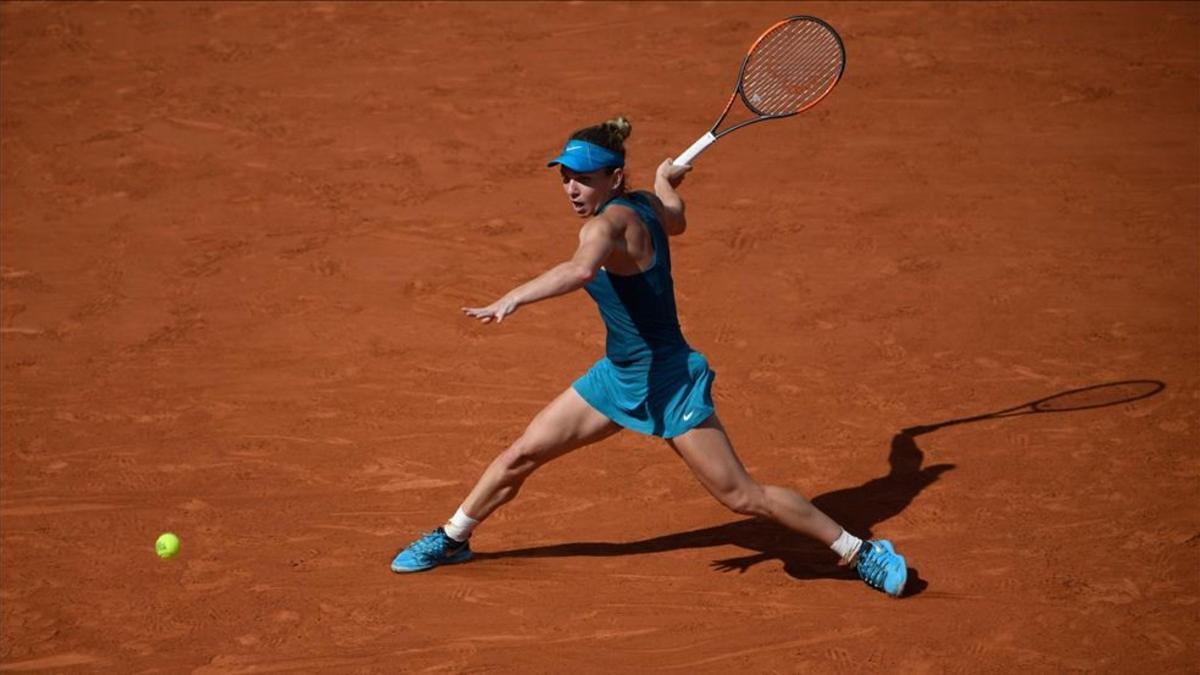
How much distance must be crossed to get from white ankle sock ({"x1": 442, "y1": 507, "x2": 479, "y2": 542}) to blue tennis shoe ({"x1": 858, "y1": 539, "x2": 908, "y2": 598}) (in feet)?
5.57

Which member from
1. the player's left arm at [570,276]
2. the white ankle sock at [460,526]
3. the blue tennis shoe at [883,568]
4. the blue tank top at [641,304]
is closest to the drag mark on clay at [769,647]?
the blue tennis shoe at [883,568]

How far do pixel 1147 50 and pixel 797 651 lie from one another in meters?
8.11

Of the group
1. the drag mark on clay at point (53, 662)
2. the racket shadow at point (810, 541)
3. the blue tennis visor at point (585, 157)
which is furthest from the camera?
the racket shadow at point (810, 541)

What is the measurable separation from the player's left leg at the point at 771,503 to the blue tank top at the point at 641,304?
0.38m

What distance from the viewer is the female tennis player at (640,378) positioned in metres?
5.58

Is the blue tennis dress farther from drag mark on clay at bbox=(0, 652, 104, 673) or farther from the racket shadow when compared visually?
drag mark on clay at bbox=(0, 652, 104, 673)

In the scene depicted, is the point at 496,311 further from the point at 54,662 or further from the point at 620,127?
the point at 54,662

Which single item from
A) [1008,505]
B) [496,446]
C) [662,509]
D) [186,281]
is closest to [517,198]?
[186,281]

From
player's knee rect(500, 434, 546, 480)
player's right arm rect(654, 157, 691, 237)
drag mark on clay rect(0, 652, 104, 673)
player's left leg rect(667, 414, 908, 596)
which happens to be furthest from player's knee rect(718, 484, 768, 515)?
drag mark on clay rect(0, 652, 104, 673)

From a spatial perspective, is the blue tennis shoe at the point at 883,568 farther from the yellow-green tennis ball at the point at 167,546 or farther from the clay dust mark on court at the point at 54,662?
the clay dust mark on court at the point at 54,662

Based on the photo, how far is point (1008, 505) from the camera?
669 cm

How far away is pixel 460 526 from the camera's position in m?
6.33

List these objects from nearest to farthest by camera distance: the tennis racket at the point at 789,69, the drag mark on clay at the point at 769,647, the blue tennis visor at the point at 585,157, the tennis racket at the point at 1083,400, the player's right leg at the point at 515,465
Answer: the blue tennis visor at the point at 585,157 → the drag mark on clay at the point at 769,647 → the player's right leg at the point at 515,465 → the tennis racket at the point at 789,69 → the tennis racket at the point at 1083,400

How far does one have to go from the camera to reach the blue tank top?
222 inches
